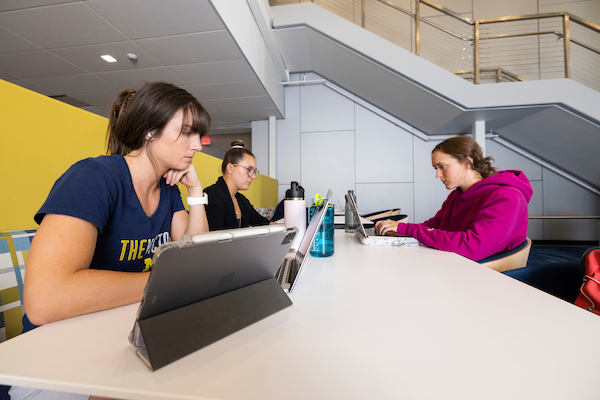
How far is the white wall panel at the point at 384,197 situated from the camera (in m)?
A: 4.98

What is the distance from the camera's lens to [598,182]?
448 centimetres

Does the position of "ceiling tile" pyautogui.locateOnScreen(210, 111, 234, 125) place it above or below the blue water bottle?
above

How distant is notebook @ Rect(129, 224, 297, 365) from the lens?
0.34 meters

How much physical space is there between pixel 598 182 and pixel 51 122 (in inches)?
268

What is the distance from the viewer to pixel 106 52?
3092mm

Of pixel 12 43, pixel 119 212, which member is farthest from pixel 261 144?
pixel 119 212

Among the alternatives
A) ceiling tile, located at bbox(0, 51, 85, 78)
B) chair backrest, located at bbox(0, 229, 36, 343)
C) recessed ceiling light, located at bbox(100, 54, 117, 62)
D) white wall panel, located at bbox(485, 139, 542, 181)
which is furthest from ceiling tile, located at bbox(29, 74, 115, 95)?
white wall panel, located at bbox(485, 139, 542, 181)

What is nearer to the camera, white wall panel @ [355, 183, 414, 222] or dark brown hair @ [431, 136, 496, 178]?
dark brown hair @ [431, 136, 496, 178]

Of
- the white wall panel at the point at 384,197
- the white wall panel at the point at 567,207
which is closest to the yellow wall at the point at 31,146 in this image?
the white wall panel at the point at 384,197

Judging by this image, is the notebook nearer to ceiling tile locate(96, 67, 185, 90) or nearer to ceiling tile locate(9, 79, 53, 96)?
ceiling tile locate(96, 67, 185, 90)

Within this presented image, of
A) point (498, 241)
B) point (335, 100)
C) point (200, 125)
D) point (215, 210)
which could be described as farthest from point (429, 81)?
point (200, 125)

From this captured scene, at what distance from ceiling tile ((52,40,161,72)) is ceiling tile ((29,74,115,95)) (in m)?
0.33

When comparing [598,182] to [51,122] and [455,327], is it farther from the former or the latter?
[51,122]

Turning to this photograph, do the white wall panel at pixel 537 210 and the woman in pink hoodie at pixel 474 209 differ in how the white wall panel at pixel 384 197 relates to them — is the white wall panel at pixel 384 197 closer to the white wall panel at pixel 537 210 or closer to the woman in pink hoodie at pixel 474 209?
the white wall panel at pixel 537 210
